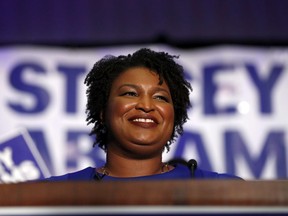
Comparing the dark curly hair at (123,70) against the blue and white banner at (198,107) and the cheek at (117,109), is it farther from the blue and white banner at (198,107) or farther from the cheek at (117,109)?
the blue and white banner at (198,107)

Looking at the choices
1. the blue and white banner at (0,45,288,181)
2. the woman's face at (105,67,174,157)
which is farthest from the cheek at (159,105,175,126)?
the blue and white banner at (0,45,288,181)

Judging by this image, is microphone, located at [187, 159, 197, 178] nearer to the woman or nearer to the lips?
the woman

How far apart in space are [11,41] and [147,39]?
87 centimetres

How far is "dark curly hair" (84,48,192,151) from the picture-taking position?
1870 mm

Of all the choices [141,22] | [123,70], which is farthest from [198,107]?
[123,70]

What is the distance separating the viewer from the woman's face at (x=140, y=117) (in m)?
1.69

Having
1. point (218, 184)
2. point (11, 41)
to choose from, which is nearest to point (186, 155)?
point (11, 41)

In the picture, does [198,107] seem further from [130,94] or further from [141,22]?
[130,94]

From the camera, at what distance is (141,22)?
3.78 meters

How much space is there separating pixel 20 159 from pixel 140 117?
2081mm

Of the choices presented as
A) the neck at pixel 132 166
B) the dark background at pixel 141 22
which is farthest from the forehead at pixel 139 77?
the dark background at pixel 141 22

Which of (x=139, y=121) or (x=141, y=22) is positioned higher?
(x=141, y=22)

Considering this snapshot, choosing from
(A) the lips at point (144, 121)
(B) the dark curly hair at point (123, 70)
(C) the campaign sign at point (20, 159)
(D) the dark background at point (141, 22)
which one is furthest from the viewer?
(D) the dark background at point (141, 22)

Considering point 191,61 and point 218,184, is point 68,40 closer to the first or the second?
point 191,61
